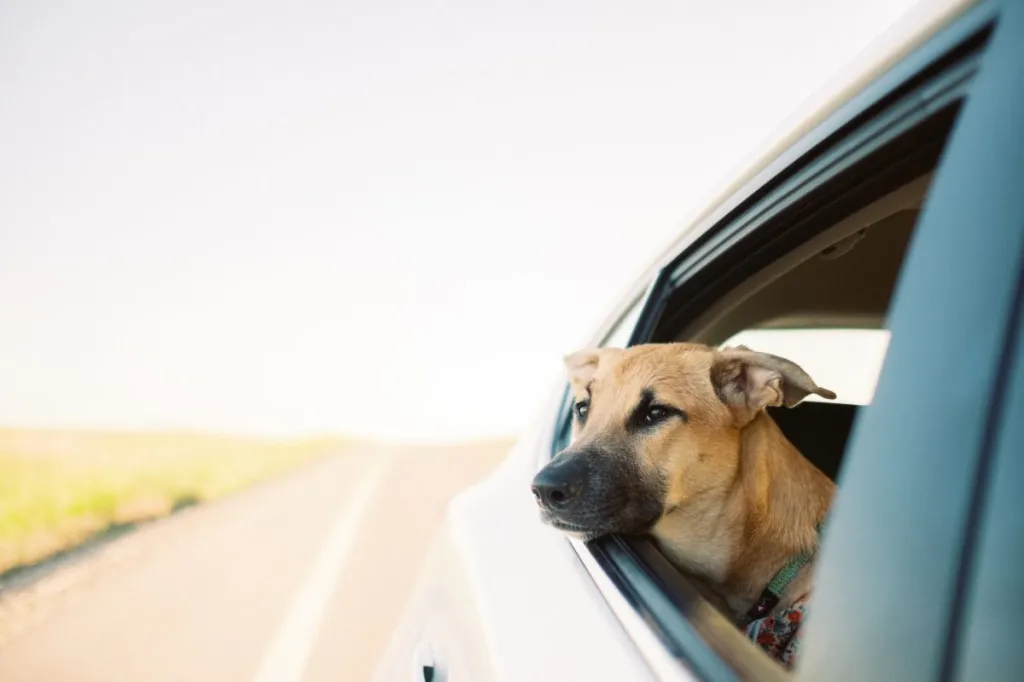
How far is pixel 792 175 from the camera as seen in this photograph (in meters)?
1.88

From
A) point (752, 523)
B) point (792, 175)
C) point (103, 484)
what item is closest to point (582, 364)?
point (752, 523)

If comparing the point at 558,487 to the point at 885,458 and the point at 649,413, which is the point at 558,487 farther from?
the point at 885,458

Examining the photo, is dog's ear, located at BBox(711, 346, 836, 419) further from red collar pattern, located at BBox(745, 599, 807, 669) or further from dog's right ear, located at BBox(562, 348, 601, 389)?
red collar pattern, located at BBox(745, 599, 807, 669)

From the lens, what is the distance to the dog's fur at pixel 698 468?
2234 mm

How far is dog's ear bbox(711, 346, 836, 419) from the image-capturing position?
96.5 inches

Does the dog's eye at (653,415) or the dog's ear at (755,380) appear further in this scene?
the dog's eye at (653,415)

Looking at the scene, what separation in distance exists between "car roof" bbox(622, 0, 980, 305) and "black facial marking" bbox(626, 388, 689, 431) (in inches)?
21.6

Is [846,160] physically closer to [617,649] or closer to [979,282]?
[979,282]

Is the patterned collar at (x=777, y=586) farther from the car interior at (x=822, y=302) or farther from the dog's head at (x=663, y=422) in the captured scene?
the car interior at (x=822, y=302)

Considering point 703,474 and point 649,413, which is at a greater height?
point 649,413

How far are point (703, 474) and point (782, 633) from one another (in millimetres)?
795

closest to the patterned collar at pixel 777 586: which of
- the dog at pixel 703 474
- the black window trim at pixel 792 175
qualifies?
the dog at pixel 703 474

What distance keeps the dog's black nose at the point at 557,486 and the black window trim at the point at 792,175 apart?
0.16 meters

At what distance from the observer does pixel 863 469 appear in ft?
3.13
